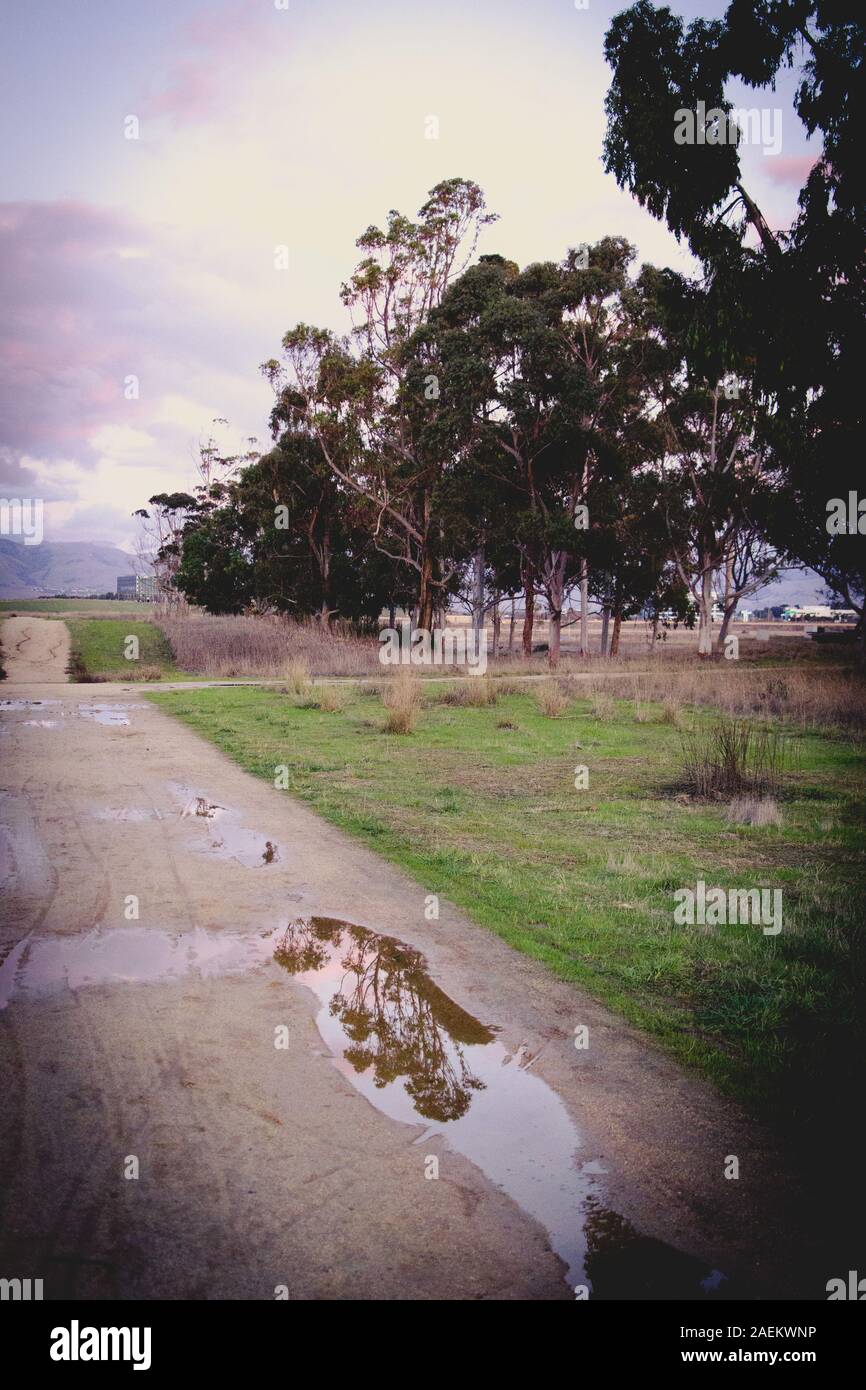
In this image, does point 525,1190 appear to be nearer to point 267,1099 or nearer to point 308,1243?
point 308,1243

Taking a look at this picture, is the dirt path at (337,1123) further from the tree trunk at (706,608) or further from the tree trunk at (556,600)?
the tree trunk at (706,608)

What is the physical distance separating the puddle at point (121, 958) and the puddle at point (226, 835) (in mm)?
1886

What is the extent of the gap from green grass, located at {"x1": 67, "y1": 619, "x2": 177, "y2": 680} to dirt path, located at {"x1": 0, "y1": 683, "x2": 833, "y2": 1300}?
24933mm

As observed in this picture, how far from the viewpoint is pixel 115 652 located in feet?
130

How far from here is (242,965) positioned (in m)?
5.90

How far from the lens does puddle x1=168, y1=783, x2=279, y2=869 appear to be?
8531 mm

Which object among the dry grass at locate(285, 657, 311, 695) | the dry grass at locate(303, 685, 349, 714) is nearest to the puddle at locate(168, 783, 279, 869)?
the dry grass at locate(303, 685, 349, 714)

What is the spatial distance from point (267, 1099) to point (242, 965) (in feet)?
5.71

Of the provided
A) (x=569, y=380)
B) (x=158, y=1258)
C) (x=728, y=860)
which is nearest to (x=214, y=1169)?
(x=158, y=1258)

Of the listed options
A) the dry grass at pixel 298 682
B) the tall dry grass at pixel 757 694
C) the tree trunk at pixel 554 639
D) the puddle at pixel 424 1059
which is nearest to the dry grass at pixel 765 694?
the tall dry grass at pixel 757 694

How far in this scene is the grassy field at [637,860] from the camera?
16.7 feet

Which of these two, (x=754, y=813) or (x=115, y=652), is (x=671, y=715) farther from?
(x=115, y=652)

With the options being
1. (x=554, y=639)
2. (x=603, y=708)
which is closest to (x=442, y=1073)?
(x=603, y=708)

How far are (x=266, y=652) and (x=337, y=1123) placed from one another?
3145 centimetres
